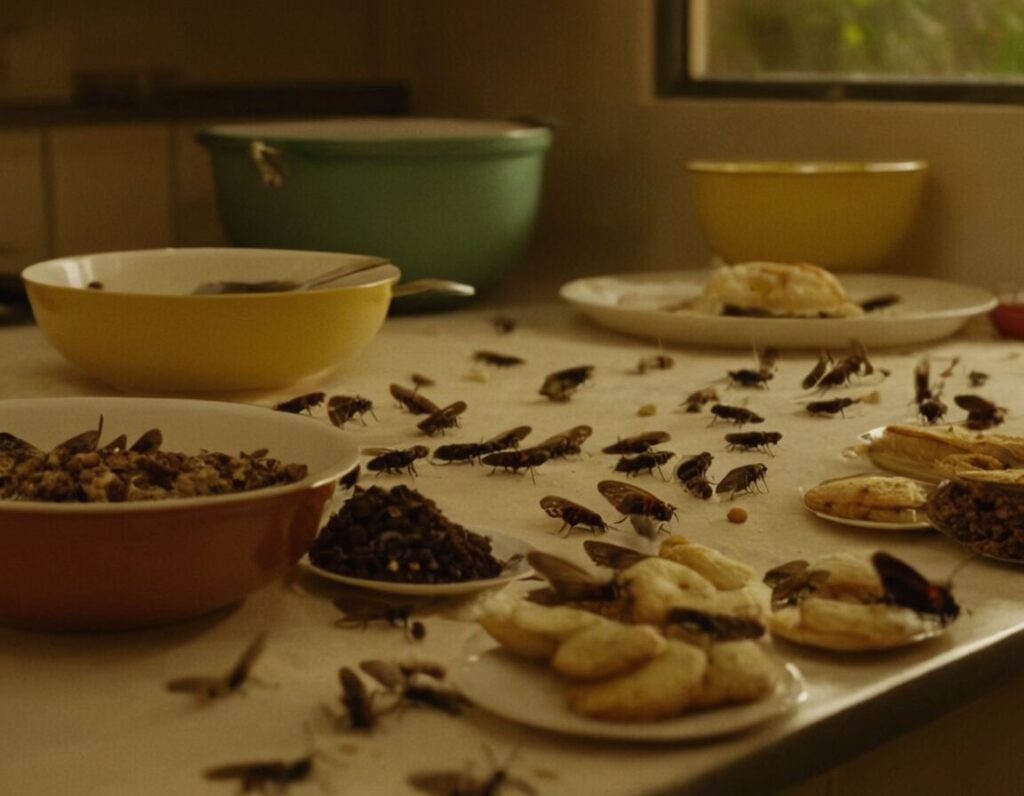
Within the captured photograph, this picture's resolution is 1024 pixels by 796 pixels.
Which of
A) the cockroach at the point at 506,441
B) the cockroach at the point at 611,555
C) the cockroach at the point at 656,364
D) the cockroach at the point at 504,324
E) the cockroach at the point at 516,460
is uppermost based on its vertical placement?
the cockroach at the point at 611,555

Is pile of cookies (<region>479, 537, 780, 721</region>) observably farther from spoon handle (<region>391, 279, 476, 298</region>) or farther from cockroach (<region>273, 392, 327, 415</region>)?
spoon handle (<region>391, 279, 476, 298</region>)

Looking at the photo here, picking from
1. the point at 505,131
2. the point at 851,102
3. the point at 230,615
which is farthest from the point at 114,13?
the point at 230,615

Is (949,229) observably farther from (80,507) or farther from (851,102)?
(80,507)

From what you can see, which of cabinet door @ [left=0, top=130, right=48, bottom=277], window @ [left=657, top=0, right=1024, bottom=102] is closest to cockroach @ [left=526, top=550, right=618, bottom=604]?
window @ [left=657, top=0, right=1024, bottom=102]

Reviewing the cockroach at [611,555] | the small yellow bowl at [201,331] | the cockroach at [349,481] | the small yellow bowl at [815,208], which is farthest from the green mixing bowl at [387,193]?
the cockroach at [611,555]

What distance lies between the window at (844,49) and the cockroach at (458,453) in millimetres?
1052

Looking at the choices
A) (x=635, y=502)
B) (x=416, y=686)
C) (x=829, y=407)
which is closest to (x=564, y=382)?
(x=829, y=407)

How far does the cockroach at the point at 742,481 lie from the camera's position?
1.12 metres

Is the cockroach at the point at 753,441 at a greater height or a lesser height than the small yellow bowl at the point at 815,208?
lesser

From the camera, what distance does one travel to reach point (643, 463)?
3.92 ft

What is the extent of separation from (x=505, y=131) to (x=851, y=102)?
45 centimetres

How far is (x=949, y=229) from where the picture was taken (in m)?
2.05

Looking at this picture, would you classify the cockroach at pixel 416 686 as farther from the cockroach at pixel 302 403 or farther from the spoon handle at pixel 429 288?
the spoon handle at pixel 429 288

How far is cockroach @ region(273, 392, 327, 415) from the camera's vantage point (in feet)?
4.50
